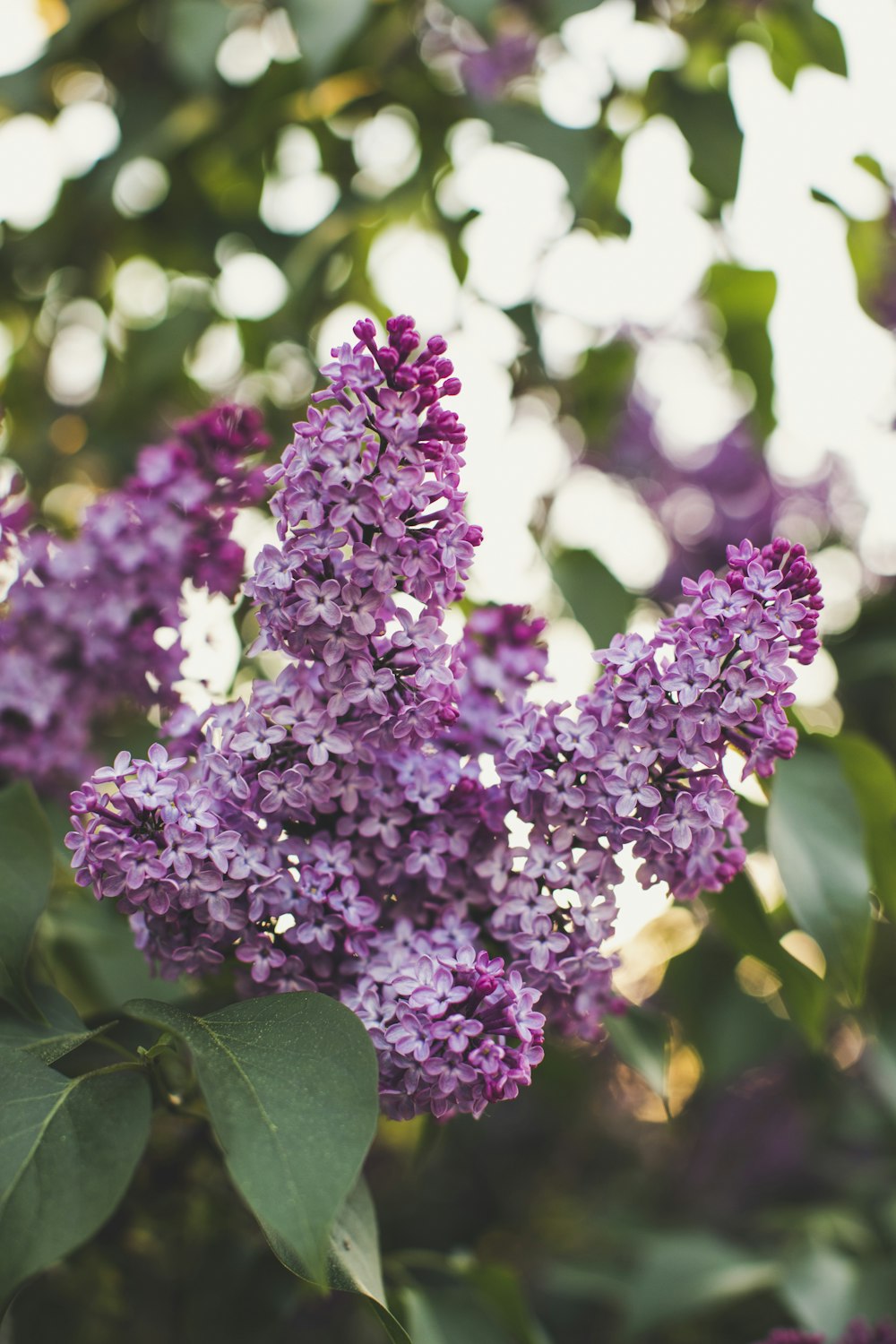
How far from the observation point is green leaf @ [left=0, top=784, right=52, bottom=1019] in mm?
753

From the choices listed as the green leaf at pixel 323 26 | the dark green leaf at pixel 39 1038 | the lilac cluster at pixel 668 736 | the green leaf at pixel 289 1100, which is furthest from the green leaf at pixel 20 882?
the green leaf at pixel 323 26

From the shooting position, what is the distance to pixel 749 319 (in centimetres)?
162

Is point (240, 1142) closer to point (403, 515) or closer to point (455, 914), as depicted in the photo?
point (455, 914)

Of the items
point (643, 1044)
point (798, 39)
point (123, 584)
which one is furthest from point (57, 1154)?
point (798, 39)

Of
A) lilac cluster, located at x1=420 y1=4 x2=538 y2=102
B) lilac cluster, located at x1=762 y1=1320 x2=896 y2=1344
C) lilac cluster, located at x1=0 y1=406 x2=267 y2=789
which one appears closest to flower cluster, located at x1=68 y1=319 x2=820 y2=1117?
lilac cluster, located at x1=0 y1=406 x2=267 y2=789

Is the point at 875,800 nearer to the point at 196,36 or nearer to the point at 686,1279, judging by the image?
the point at 686,1279

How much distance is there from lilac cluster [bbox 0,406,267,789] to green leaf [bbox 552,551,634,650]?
16.4 inches

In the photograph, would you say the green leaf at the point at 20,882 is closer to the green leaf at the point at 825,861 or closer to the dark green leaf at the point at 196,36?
the green leaf at the point at 825,861

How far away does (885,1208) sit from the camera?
1.51 meters

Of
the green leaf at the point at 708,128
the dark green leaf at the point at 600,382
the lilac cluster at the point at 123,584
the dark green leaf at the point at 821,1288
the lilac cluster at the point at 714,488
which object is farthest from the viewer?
the lilac cluster at the point at 714,488

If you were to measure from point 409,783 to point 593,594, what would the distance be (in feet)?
2.05

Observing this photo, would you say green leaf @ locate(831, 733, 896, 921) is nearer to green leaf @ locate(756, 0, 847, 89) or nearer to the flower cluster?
the flower cluster

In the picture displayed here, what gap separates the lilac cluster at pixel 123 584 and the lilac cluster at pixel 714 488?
3.90 ft

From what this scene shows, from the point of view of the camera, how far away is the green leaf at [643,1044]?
1087 mm
